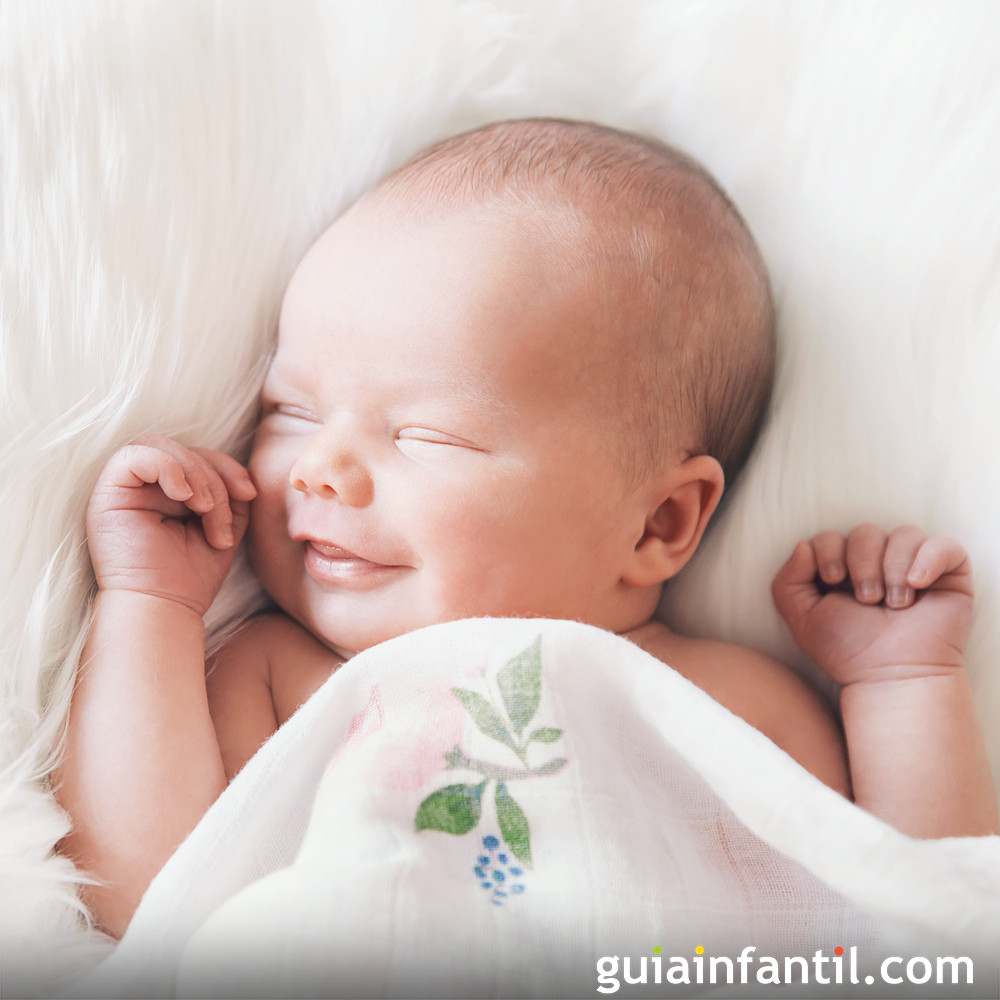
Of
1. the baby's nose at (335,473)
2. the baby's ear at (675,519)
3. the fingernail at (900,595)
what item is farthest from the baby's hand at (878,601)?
the baby's nose at (335,473)

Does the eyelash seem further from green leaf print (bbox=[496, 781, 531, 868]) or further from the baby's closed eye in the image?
green leaf print (bbox=[496, 781, 531, 868])

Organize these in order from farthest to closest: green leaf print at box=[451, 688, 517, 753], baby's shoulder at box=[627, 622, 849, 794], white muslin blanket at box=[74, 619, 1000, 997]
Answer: baby's shoulder at box=[627, 622, 849, 794] < green leaf print at box=[451, 688, 517, 753] < white muslin blanket at box=[74, 619, 1000, 997]

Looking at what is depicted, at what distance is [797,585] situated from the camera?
1.16 metres

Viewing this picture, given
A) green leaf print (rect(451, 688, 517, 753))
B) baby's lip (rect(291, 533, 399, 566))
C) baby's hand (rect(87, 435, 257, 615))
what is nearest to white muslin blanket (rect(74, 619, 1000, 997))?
green leaf print (rect(451, 688, 517, 753))

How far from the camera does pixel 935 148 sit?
114 centimetres

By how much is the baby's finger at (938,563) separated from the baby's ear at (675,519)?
0.22 m

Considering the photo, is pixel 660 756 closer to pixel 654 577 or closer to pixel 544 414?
pixel 654 577

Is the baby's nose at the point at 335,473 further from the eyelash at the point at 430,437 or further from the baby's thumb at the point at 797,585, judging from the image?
the baby's thumb at the point at 797,585

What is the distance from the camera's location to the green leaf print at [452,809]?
84 centimetres

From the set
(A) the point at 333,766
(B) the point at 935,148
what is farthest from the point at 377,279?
(B) the point at 935,148

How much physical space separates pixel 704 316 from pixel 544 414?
21 centimetres

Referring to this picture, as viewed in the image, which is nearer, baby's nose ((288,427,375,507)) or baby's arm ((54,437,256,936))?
baby's arm ((54,437,256,936))

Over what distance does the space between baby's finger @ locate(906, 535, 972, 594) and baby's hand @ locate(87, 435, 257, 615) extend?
72 centimetres

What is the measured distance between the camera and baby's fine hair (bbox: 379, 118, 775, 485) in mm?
1044
